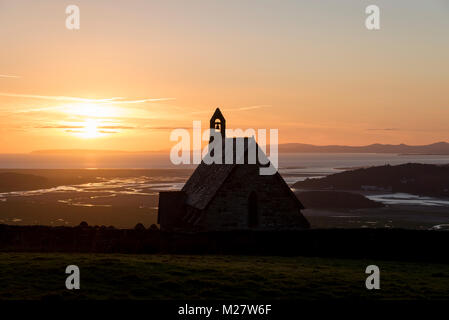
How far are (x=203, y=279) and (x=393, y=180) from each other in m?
155

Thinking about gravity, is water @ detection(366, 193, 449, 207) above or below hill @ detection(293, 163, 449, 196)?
below

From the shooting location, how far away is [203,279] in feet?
62.1

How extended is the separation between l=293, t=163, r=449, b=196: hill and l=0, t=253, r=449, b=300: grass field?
129612mm

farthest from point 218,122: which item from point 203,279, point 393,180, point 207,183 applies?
point 393,180

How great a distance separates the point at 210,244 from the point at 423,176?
489ft

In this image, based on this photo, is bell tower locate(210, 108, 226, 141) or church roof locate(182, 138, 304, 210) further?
bell tower locate(210, 108, 226, 141)

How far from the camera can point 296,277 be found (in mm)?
20094

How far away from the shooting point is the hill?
15145cm

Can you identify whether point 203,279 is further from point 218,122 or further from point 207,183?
point 218,122

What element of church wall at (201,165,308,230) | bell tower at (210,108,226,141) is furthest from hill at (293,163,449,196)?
church wall at (201,165,308,230)

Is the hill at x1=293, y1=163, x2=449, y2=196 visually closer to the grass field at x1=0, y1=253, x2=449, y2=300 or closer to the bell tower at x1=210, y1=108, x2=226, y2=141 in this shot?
the bell tower at x1=210, y1=108, x2=226, y2=141

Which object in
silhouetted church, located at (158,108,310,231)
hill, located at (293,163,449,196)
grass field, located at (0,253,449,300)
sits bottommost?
grass field, located at (0,253,449,300)

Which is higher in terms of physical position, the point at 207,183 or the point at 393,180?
the point at 393,180
